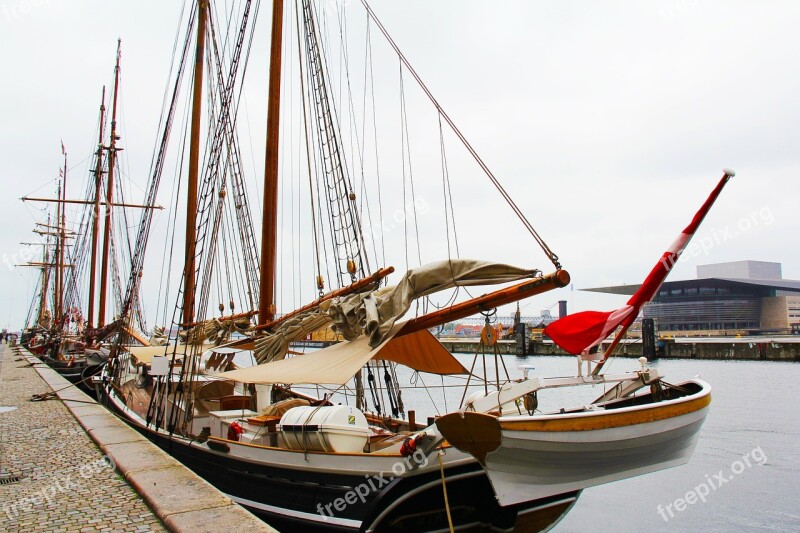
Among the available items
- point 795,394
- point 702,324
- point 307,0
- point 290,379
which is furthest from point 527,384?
point 702,324

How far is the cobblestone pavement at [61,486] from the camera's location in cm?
584

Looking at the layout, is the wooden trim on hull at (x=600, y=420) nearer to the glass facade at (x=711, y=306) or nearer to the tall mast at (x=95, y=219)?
the tall mast at (x=95, y=219)

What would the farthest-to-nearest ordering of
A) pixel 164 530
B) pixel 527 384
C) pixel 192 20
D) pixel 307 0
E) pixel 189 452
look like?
pixel 192 20, pixel 307 0, pixel 189 452, pixel 527 384, pixel 164 530

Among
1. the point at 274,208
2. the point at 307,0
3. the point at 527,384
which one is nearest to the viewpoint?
the point at 527,384

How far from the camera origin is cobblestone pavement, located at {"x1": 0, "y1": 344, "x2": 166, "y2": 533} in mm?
5840

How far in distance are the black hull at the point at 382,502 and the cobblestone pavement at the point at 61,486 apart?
1.96 meters

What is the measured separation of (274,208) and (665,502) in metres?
12.3

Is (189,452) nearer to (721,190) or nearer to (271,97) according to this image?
(271,97)

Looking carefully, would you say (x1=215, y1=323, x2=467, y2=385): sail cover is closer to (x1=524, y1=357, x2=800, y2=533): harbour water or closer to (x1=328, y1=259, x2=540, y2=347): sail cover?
(x1=328, y1=259, x2=540, y2=347): sail cover

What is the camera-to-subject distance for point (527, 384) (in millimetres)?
6734

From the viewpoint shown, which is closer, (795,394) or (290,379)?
(290,379)
